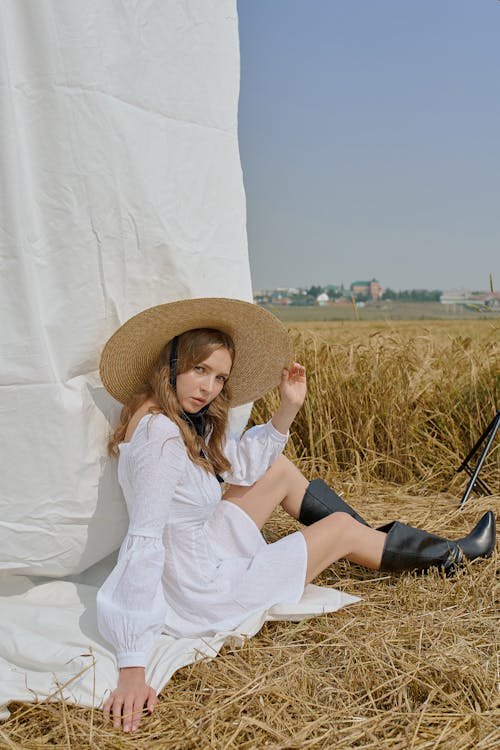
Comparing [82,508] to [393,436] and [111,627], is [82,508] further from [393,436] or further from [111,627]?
[393,436]

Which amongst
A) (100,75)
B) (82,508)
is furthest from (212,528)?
(100,75)

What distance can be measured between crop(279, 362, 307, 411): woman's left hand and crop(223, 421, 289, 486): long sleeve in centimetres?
9

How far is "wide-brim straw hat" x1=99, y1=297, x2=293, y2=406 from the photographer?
6.57ft

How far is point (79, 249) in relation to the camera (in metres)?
2.02

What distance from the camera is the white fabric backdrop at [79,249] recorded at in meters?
1.95

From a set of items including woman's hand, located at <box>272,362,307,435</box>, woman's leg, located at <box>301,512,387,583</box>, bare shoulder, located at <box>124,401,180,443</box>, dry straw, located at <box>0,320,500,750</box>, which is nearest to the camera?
dry straw, located at <box>0,320,500,750</box>

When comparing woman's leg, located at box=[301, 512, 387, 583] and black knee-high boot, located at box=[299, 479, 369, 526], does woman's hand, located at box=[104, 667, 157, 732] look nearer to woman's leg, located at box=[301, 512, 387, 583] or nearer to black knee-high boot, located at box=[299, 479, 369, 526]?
woman's leg, located at box=[301, 512, 387, 583]

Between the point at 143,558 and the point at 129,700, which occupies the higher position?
the point at 143,558

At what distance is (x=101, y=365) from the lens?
6.66ft

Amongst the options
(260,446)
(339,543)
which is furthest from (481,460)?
(260,446)

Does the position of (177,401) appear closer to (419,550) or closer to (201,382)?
(201,382)

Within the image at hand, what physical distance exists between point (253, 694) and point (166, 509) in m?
0.46

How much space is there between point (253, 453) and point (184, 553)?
1.31 feet

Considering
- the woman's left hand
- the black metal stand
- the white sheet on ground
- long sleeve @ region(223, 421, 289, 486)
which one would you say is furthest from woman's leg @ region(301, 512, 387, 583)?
the black metal stand
